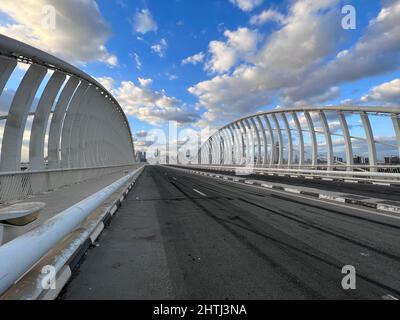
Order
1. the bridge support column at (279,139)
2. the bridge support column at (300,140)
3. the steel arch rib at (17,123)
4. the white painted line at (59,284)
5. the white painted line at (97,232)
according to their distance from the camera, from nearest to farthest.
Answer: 1. the white painted line at (59,284)
2. the white painted line at (97,232)
3. the steel arch rib at (17,123)
4. the bridge support column at (300,140)
5. the bridge support column at (279,139)

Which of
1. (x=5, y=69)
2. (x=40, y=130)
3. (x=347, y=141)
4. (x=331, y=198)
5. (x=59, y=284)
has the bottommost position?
(x=331, y=198)

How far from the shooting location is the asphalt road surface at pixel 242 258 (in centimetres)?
334

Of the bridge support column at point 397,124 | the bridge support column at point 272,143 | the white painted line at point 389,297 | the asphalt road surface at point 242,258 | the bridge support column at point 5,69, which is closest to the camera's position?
the white painted line at point 389,297

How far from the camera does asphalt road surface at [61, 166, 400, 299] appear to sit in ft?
11.0

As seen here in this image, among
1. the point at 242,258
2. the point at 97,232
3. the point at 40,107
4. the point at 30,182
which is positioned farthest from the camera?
the point at 40,107

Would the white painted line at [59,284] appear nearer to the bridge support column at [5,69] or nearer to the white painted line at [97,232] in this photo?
the white painted line at [97,232]

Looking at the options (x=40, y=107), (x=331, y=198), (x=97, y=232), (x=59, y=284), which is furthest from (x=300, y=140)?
(x=59, y=284)

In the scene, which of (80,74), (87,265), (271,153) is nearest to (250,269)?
(87,265)

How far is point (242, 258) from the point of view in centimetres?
451

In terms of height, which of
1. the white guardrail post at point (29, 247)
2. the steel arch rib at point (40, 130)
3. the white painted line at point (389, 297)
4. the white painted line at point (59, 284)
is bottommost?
the white painted line at point (389, 297)

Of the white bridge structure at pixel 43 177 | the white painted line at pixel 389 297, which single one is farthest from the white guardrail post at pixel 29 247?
the white painted line at pixel 389 297

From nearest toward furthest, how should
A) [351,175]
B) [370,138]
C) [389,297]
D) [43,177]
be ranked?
[389,297] < [43,177] < [370,138] < [351,175]

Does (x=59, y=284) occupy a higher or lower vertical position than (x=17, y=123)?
lower

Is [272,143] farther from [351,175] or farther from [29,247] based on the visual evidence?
[29,247]
